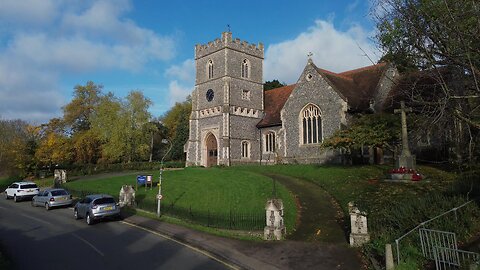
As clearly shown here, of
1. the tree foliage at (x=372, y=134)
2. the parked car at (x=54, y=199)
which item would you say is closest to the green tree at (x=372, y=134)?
the tree foliage at (x=372, y=134)

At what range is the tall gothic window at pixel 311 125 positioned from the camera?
32.3 m

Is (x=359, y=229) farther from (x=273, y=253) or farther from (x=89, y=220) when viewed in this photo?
(x=89, y=220)

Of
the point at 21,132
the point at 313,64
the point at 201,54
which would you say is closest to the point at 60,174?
the point at 201,54

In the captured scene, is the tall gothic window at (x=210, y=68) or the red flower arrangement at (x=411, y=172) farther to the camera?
the tall gothic window at (x=210, y=68)

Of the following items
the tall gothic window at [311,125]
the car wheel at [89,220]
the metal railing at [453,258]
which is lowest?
the car wheel at [89,220]

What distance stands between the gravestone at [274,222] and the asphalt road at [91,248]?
3.00 meters

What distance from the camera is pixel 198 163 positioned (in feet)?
140

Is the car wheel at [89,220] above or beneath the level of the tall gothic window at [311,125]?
beneath

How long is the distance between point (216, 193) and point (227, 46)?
843 inches

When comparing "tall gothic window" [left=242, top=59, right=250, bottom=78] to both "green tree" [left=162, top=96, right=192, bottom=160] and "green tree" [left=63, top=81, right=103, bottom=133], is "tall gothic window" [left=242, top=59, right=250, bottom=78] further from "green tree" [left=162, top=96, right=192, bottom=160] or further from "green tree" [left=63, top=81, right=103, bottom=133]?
"green tree" [left=63, top=81, right=103, bottom=133]

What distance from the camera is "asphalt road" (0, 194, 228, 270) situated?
11.5m

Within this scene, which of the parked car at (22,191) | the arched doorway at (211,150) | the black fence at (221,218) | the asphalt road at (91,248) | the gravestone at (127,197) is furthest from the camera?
the arched doorway at (211,150)

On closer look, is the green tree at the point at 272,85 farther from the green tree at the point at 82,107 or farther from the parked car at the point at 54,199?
the parked car at the point at 54,199

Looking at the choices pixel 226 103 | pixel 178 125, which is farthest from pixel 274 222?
pixel 178 125
